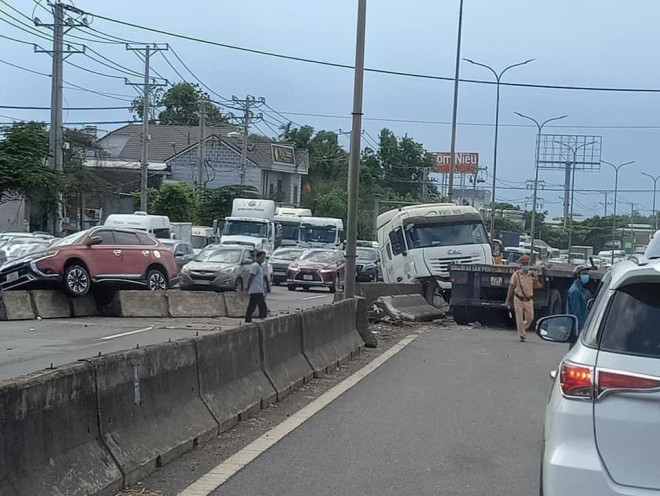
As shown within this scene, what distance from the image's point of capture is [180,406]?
Answer: 25.9ft

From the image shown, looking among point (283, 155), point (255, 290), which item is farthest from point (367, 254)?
point (283, 155)

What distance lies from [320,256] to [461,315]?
14.3 metres

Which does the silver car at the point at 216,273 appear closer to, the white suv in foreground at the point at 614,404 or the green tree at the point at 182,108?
the white suv in foreground at the point at 614,404

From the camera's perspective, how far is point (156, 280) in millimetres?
23891

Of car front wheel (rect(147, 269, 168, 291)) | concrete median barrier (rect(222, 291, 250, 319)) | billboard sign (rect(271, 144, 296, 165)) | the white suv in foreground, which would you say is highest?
billboard sign (rect(271, 144, 296, 165))

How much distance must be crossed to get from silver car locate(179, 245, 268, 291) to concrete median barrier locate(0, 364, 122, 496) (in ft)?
68.0

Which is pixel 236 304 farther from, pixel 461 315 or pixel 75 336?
pixel 75 336

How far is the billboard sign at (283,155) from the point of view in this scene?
255 feet

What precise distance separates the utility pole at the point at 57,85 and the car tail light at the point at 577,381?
33.4 metres

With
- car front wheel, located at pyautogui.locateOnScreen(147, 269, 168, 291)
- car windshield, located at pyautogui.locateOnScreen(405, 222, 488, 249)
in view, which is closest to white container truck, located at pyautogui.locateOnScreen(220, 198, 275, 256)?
car windshield, located at pyautogui.locateOnScreen(405, 222, 488, 249)

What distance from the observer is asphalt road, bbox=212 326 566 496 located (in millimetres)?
7059

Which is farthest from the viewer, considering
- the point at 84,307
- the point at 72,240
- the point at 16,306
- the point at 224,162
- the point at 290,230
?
the point at 224,162

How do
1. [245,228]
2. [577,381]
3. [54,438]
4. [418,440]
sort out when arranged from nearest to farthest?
[577,381], [54,438], [418,440], [245,228]

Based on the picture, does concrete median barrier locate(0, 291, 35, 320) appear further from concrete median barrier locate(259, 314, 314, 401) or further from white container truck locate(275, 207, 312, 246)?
white container truck locate(275, 207, 312, 246)
